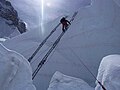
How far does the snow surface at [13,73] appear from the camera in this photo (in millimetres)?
5297

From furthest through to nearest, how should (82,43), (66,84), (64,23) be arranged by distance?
(82,43), (64,23), (66,84)

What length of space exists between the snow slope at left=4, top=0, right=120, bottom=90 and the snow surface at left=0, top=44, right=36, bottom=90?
4.60m

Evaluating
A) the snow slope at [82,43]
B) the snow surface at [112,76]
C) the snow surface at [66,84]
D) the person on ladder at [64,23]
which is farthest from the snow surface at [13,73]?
the person on ladder at [64,23]

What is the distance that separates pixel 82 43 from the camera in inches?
514

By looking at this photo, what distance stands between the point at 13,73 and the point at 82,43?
790 cm

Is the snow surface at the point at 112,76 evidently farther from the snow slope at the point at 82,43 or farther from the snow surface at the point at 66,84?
the snow slope at the point at 82,43

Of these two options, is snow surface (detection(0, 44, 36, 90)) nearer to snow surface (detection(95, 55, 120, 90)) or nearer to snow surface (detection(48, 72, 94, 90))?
snow surface (detection(48, 72, 94, 90))

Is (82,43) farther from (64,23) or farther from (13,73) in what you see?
(13,73)

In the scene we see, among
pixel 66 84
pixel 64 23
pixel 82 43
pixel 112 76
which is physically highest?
pixel 112 76

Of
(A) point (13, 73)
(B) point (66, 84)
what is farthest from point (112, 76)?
(A) point (13, 73)

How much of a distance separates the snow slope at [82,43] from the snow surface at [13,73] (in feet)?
15.1

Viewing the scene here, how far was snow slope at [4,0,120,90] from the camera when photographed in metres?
11.5

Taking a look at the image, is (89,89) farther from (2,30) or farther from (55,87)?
(2,30)

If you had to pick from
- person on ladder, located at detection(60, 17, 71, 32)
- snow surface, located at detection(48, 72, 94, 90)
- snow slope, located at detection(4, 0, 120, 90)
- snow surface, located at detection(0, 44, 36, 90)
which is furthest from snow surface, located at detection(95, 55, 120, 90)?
person on ladder, located at detection(60, 17, 71, 32)
